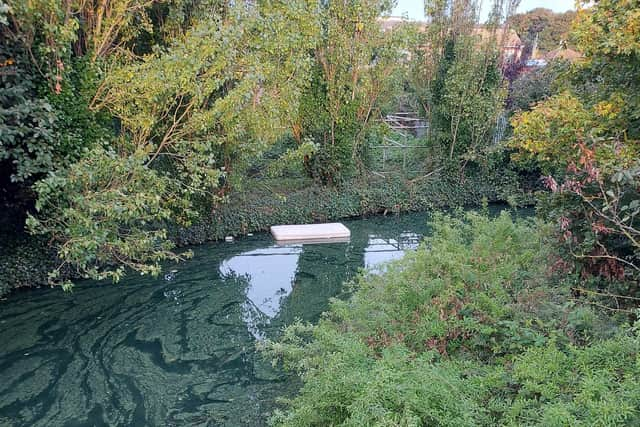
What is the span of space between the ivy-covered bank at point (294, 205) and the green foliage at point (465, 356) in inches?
175

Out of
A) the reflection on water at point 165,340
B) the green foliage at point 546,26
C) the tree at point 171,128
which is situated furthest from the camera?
the green foliage at point 546,26

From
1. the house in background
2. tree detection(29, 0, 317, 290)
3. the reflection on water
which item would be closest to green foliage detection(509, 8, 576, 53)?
the house in background

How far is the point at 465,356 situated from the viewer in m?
3.56

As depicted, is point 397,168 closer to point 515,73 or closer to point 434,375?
point 515,73

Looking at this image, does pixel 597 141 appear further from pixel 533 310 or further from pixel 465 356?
pixel 465 356

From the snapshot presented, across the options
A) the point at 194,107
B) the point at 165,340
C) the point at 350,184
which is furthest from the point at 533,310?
the point at 350,184

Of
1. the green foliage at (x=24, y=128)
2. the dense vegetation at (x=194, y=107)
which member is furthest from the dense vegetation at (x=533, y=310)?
the green foliage at (x=24, y=128)

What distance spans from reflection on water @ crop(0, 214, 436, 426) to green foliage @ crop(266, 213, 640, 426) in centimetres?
97

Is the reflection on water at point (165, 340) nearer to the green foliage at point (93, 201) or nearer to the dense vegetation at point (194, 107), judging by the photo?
the dense vegetation at point (194, 107)

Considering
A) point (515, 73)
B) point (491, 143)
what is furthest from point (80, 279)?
point (515, 73)

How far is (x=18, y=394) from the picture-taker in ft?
15.2

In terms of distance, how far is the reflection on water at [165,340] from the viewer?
4.42 meters

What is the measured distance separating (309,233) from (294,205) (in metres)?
1.92

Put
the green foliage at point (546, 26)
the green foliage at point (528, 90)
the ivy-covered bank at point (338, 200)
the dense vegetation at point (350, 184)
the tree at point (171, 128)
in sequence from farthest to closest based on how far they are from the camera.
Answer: the green foliage at point (546, 26), the green foliage at point (528, 90), the ivy-covered bank at point (338, 200), the tree at point (171, 128), the dense vegetation at point (350, 184)
